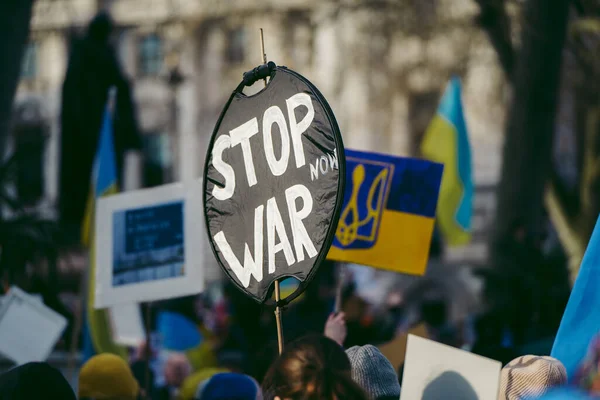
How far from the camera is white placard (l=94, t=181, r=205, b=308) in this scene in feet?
20.7

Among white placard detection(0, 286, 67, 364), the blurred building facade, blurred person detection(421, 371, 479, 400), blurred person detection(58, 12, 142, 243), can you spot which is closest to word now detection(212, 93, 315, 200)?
blurred person detection(421, 371, 479, 400)

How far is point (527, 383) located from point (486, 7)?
9371 mm

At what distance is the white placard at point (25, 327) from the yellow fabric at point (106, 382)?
1.28 metres

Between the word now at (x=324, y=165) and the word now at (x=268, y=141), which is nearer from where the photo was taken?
the word now at (x=324, y=165)

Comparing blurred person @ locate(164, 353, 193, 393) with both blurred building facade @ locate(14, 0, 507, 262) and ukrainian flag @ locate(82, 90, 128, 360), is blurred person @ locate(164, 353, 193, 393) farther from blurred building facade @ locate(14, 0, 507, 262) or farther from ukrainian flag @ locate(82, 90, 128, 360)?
blurred building facade @ locate(14, 0, 507, 262)

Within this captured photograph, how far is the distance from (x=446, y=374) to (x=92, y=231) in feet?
15.4

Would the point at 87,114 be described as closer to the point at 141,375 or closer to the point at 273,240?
the point at 141,375

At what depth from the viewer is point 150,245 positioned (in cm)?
648

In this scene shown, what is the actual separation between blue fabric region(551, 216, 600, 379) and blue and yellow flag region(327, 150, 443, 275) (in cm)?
166

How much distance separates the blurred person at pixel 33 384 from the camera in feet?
12.7

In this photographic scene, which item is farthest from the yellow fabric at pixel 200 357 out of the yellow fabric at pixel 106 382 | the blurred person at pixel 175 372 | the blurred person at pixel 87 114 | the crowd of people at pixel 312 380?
the yellow fabric at pixel 106 382

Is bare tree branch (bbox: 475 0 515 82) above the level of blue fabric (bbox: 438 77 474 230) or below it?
above

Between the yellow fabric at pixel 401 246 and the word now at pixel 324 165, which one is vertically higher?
the word now at pixel 324 165

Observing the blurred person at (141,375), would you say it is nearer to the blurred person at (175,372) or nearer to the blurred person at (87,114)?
the blurred person at (175,372)
